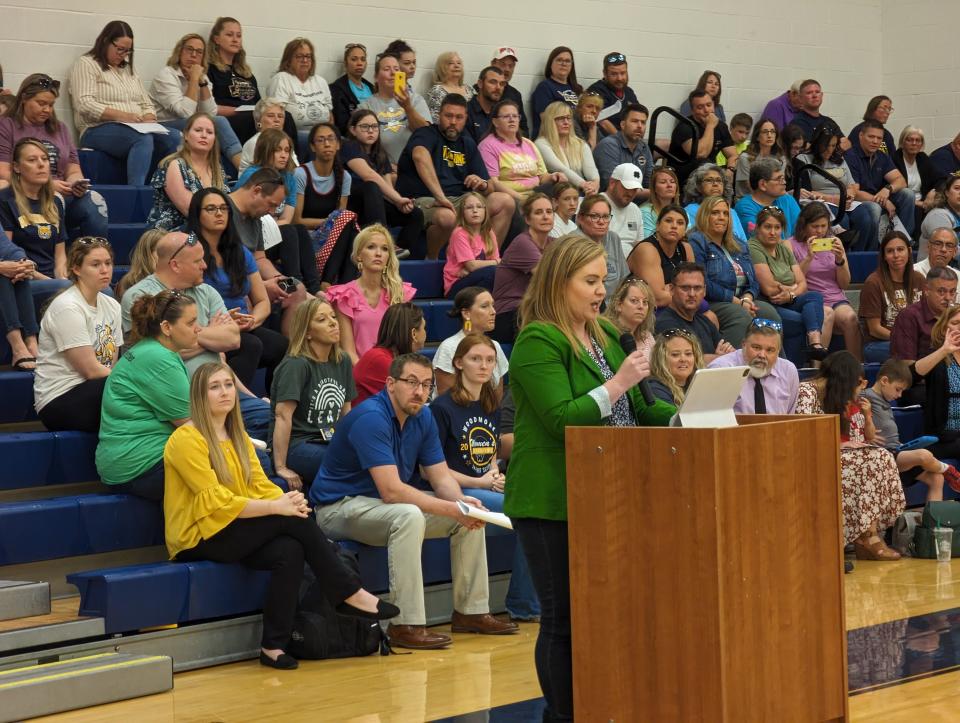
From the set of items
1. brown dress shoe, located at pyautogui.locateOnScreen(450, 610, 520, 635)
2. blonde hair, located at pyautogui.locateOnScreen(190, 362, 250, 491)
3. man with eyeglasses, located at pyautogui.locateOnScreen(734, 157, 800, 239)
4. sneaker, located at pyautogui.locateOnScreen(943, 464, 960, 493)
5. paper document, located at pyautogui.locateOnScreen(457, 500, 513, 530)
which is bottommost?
brown dress shoe, located at pyautogui.locateOnScreen(450, 610, 520, 635)

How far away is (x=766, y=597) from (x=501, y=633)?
86.2 inches

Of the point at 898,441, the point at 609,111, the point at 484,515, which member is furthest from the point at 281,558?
the point at 609,111

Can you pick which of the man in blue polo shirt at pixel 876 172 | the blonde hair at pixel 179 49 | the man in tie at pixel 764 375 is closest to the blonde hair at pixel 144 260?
the man in tie at pixel 764 375

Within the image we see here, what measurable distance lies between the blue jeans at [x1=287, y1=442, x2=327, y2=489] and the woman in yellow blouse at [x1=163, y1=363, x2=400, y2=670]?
73 cm

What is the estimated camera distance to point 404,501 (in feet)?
16.7

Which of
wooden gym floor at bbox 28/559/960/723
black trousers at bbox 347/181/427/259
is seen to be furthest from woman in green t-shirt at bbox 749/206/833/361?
wooden gym floor at bbox 28/559/960/723

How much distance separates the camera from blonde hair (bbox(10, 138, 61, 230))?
6.22 meters

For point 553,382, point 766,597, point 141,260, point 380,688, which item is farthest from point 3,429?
point 766,597

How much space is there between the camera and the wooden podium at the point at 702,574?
119 inches

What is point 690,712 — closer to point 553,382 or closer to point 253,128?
point 553,382

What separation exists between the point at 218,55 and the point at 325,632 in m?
4.88

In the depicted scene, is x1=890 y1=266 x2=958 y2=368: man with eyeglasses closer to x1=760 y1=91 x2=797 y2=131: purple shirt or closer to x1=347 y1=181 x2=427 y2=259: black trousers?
x1=347 y1=181 x2=427 y2=259: black trousers

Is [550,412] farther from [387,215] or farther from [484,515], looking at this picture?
[387,215]

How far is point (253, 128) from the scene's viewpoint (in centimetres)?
843
